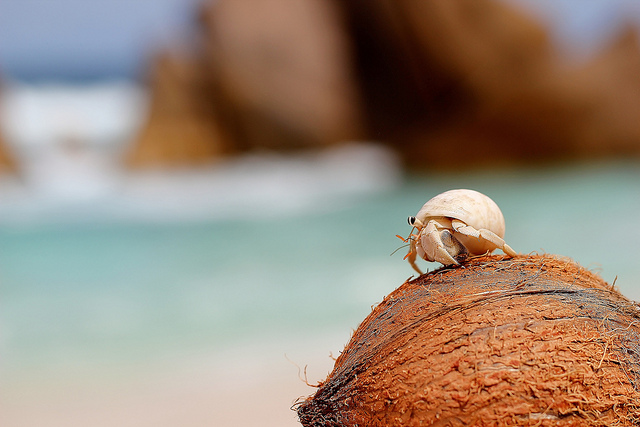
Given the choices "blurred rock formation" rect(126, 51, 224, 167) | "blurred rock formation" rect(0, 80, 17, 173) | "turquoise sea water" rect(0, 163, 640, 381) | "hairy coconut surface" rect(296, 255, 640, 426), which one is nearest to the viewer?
"hairy coconut surface" rect(296, 255, 640, 426)

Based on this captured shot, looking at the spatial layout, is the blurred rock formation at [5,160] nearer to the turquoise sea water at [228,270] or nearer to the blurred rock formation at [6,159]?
the blurred rock formation at [6,159]

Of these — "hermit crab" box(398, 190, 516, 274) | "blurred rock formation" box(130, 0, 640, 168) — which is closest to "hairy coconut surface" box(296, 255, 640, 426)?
"hermit crab" box(398, 190, 516, 274)

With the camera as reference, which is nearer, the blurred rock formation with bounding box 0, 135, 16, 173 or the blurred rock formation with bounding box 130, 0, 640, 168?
the blurred rock formation with bounding box 130, 0, 640, 168

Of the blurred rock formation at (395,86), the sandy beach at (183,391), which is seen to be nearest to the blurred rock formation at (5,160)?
the blurred rock formation at (395,86)

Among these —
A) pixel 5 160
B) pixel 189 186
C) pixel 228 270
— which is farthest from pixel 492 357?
pixel 5 160

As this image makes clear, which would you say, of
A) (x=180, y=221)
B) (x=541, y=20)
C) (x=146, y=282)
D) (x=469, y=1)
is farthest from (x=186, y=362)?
(x=541, y=20)

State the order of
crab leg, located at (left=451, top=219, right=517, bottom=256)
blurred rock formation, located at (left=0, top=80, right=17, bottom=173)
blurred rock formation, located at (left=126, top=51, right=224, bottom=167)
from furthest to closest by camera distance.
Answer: blurred rock formation, located at (left=126, top=51, right=224, bottom=167)
blurred rock formation, located at (left=0, top=80, right=17, bottom=173)
crab leg, located at (left=451, top=219, right=517, bottom=256)

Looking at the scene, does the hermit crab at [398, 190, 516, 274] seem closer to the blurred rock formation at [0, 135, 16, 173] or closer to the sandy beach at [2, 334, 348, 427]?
the sandy beach at [2, 334, 348, 427]
